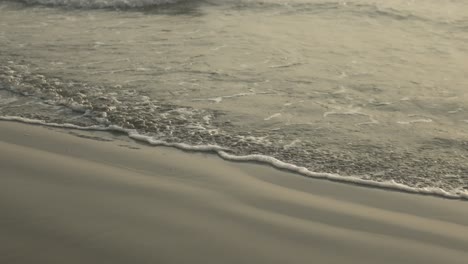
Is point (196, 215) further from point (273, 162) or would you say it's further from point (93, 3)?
point (93, 3)

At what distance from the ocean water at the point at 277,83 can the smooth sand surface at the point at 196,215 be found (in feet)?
0.91

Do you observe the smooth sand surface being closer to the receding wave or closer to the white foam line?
the white foam line

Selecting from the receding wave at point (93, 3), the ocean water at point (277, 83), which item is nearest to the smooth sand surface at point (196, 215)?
the ocean water at point (277, 83)

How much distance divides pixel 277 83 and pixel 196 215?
2602 mm

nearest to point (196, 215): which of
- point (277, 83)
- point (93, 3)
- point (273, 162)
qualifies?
point (273, 162)

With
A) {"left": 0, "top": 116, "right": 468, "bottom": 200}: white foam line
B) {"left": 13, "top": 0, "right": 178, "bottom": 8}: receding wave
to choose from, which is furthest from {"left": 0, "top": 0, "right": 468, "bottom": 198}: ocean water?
{"left": 13, "top": 0, "right": 178, "bottom": 8}: receding wave

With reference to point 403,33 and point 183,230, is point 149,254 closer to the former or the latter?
point 183,230

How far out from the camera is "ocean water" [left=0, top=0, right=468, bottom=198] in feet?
13.5

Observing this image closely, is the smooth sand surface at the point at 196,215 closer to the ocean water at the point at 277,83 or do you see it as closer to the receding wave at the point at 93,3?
the ocean water at the point at 277,83

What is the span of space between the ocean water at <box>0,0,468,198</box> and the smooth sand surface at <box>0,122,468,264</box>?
0.28m

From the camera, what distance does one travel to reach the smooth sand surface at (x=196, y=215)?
2861mm

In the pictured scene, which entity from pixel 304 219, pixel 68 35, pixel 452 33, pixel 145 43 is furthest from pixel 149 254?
pixel 452 33

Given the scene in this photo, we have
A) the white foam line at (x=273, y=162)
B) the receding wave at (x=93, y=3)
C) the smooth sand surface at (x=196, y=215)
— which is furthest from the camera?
the receding wave at (x=93, y=3)

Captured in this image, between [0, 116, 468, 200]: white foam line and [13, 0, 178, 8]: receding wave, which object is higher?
[13, 0, 178, 8]: receding wave
